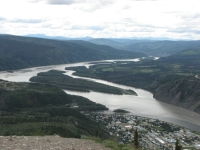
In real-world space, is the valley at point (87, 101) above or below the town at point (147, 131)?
above

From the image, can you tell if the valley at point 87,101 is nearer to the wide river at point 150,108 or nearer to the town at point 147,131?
the wide river at point 150,108

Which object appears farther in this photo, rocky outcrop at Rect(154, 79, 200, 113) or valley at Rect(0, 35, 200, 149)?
rocky outcrop at Rect(154, 79, 200, 113)

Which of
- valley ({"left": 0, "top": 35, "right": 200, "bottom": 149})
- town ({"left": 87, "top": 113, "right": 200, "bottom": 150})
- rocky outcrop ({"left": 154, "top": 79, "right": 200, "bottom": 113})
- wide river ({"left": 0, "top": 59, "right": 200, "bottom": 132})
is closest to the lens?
town ({"left": 87, "top": 113, "right": 200, "bottom": 150})

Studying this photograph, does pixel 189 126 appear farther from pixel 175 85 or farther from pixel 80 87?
pixel 80 87

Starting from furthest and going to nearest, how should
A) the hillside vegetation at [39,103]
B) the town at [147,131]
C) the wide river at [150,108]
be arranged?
the wide river at [150,108] → the hillside vegetation at [39,103] → the town at [147,131]

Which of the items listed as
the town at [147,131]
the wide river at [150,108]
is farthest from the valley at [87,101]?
the town at [147,131]

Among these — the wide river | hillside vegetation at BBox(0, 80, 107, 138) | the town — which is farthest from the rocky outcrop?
hillside vegetation at BBox(0, 80, 107, 138)

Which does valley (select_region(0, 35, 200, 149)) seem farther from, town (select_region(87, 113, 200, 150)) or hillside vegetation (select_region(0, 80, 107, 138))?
town (select_region(87, 113, 200, 150))
